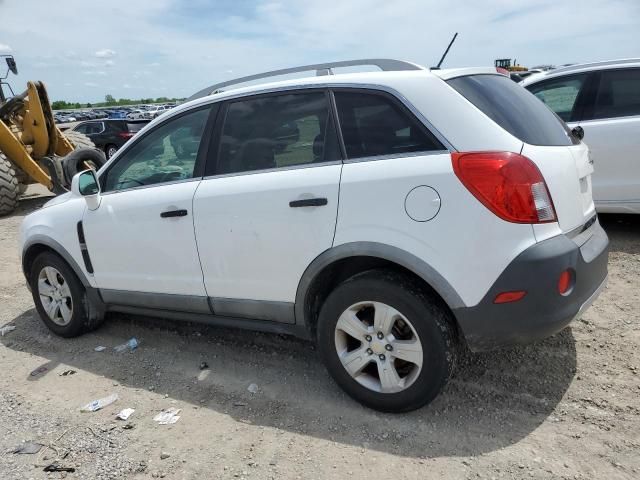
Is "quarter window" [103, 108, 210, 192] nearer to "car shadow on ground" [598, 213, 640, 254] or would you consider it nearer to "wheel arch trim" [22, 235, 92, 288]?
"wheel arch trim" [22, 235, 92, 288]

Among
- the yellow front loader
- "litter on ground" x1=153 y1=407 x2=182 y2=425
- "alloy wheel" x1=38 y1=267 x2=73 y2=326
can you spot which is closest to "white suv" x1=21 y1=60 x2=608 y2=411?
"litter on ground" x1=153 y1=407 x2=182 y2=425

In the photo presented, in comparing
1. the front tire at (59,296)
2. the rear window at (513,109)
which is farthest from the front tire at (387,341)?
the front tire at (59,296)

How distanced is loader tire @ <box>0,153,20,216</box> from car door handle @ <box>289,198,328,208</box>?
9.10 metres

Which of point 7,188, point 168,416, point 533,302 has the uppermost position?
point 7,188

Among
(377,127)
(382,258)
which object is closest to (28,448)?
(382,258)

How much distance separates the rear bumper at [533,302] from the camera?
244 centimetres

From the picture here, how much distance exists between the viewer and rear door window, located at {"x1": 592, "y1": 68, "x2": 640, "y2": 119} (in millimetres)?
5238

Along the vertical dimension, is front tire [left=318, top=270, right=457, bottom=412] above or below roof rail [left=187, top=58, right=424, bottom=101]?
below

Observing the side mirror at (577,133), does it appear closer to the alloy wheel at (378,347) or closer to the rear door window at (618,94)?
the rear door window at (618,94)

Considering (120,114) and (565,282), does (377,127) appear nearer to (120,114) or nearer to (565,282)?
(565,282)

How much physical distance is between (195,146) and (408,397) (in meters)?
2.08

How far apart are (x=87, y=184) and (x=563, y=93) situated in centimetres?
485

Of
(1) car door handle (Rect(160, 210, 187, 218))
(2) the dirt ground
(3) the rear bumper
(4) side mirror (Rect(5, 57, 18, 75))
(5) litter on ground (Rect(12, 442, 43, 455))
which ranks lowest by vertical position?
(2) the dirt ground

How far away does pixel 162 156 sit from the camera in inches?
147
